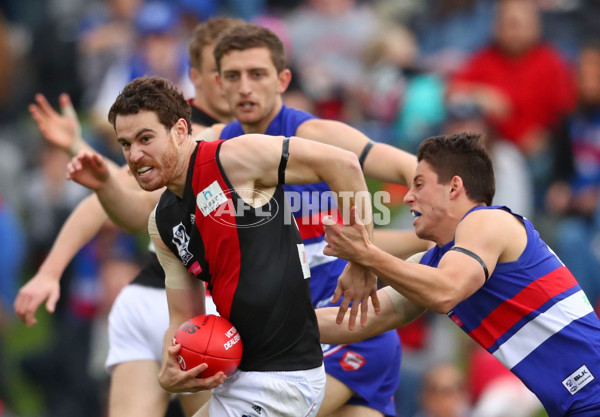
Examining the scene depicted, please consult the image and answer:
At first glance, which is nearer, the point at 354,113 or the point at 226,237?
the point at 226,237

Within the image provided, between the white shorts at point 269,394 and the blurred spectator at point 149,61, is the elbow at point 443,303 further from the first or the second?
the blurred spectator at point 149,61

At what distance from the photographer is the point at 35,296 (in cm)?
693

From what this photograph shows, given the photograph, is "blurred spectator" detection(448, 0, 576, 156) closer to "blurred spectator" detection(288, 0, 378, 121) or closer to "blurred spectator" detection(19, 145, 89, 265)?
"blurred spectator" detection(288, 0, 378, 121)

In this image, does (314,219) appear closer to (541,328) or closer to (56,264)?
(541,328)

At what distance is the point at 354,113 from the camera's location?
12.1m

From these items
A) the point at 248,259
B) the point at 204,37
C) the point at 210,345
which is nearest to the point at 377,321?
the point at 248,259

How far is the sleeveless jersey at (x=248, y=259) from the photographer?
210 inches

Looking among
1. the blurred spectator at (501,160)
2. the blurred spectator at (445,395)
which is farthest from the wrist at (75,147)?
the blurred spectator at (501,160)

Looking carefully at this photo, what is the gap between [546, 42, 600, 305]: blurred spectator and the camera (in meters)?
9.99

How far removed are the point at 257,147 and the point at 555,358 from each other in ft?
6.85

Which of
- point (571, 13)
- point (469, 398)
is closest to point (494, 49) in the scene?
point (571, 13)

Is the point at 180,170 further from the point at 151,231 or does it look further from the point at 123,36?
the point at 123,36

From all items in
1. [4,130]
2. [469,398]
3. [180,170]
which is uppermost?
[180,170]

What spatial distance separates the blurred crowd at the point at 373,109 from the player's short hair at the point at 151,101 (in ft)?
15.3
